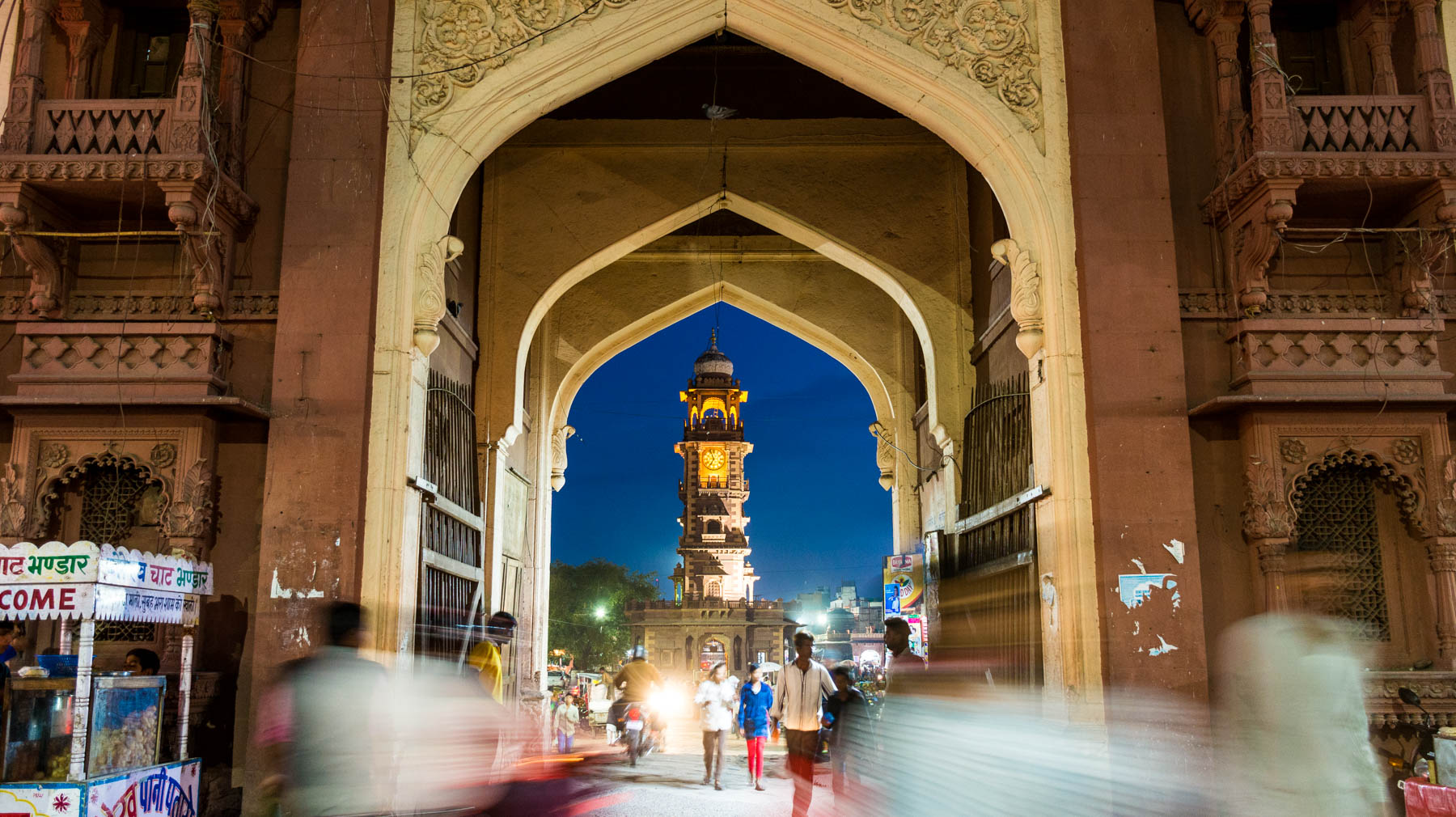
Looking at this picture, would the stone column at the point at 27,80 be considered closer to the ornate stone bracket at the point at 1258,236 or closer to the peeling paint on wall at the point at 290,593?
the peeling paint on wall at the point at 290,593

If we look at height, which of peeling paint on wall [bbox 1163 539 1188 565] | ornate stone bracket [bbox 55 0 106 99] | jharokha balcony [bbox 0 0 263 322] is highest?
ornate stone bracket [bbox 55 0 106 99]

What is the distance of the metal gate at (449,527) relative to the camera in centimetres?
857

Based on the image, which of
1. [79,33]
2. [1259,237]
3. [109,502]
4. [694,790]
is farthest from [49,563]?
[1259,237]

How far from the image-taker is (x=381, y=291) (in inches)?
315

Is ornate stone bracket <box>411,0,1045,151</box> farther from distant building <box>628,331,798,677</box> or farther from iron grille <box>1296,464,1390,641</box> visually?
distant building <box>628,331,798,677</box>

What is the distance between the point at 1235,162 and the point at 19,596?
805 centimetres

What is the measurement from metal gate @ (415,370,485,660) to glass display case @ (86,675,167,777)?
1.84 meters

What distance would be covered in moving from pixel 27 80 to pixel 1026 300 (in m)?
7.12

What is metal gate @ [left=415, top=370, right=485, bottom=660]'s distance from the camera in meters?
8.57

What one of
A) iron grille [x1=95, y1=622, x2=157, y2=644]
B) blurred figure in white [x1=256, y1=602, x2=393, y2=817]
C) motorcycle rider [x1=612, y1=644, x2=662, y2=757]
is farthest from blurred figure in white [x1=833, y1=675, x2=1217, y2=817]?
motorcycle rider [x1=612, y1=644, x2=662, y2=757]

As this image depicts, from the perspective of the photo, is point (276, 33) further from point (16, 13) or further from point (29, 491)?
point (29, 491)

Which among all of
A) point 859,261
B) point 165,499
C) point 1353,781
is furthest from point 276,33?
point 1353,781

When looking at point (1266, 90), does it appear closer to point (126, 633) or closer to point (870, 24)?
point (870, 24)

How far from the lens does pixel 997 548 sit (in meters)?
9.38
